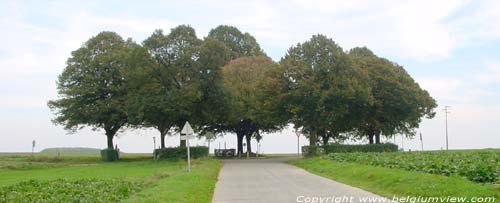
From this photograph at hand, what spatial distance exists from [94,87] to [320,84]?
2648 centimetres

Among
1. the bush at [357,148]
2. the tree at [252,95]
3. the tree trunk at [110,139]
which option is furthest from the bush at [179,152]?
the tree trunk at [110,139]

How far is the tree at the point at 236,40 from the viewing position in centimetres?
7894

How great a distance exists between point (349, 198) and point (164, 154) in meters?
41.8

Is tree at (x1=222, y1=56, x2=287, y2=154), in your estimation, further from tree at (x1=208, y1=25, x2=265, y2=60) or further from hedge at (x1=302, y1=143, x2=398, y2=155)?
tree at (x1=208, y1=25, x2=265, y2=60)

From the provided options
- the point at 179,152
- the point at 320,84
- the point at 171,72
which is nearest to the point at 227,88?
the point at 171,72

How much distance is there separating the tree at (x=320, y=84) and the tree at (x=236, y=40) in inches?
837

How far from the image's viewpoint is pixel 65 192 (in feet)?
67.3

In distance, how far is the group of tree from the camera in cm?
5538

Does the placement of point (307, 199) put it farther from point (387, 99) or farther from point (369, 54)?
point (369, 54)

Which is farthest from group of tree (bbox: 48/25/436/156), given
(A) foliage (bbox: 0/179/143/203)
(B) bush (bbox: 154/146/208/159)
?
(A) foliage (bbox: 0/179/143/203)

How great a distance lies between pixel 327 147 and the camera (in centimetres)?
5562

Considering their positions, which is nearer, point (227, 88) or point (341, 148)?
point (341, 148)

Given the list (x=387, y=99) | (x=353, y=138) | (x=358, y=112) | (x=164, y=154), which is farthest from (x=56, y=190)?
(x=353, y=138)

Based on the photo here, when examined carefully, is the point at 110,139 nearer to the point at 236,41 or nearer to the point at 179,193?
the point at 236,41
